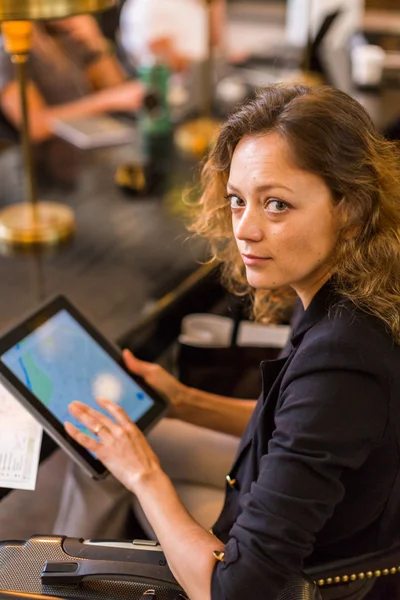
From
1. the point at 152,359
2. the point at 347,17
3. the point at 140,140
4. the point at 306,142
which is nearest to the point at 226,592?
the point at 306,142

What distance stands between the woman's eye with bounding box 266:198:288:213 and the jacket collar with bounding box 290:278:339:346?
12 cm

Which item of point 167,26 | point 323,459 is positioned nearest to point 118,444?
point 323,459

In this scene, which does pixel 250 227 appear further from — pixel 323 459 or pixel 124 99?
pixel 124 99

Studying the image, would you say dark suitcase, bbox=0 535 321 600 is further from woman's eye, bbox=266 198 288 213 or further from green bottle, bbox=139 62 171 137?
green bottle, bbox=139 62 171 137

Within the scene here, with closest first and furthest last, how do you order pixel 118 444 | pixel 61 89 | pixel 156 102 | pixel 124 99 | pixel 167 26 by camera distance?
pixel 118 444 < pixel 156 102 < pixel 124 99 < pixel 61 89 < pixel 167 26

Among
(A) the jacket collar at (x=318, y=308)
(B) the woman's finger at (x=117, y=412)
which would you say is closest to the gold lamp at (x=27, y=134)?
(B) the woman's finger at (x=117, y=412)

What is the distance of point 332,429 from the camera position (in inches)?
32.9

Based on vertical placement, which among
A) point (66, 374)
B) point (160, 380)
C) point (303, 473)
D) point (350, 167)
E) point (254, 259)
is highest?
point (350, 167)

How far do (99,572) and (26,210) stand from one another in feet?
3.42

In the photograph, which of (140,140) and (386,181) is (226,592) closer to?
(386,181)

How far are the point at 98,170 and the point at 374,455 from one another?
138cm

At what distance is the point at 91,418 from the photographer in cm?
111

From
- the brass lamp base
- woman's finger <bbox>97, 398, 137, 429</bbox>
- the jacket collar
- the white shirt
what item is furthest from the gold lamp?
the white shirt

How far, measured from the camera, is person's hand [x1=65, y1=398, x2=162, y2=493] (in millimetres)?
1061
